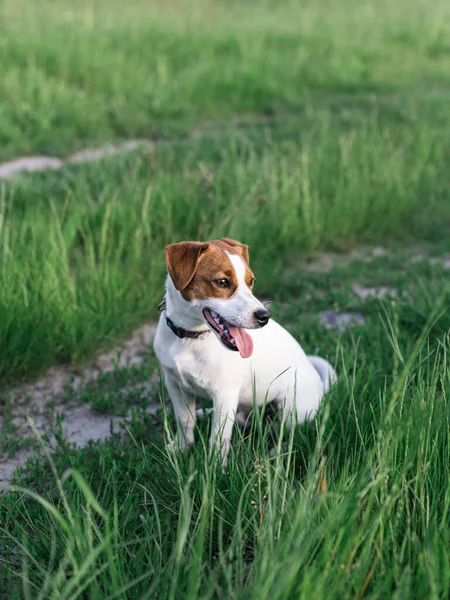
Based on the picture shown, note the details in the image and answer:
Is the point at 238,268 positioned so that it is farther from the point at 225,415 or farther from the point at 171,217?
the point at 171,217

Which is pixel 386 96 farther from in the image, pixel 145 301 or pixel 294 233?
pixel 145 301

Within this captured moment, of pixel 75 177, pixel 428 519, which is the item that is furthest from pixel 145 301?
pixel 428 519

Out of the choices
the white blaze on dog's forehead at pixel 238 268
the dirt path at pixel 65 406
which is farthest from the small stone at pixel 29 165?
the white blaze on dog's forehead at pixel 238 268

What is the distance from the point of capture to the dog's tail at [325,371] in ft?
11.1

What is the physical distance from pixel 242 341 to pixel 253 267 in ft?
7.68

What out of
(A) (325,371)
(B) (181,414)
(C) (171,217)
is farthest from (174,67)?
(B) (181,414)

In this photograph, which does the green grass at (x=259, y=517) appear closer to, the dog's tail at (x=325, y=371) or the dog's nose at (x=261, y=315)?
the dog's tail at (x=325, y=371)

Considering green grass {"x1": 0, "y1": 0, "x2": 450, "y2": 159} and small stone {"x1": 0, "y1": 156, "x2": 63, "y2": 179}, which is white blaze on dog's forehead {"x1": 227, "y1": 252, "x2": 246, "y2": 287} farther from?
green grass {"x1": 0, "y1": 0, "x2": 450, "y2": 159}

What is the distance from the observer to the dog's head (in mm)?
2723

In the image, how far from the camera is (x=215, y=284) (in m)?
2.73

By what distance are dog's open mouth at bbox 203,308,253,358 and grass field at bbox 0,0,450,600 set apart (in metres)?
0.31

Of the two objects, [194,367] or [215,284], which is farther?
[194,367]

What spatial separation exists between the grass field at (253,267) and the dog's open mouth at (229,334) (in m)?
0.31

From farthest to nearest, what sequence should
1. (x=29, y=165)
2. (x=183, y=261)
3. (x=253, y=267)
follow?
(x=29, y=165) → (x=253, y=267) → (x=183, y=261)
